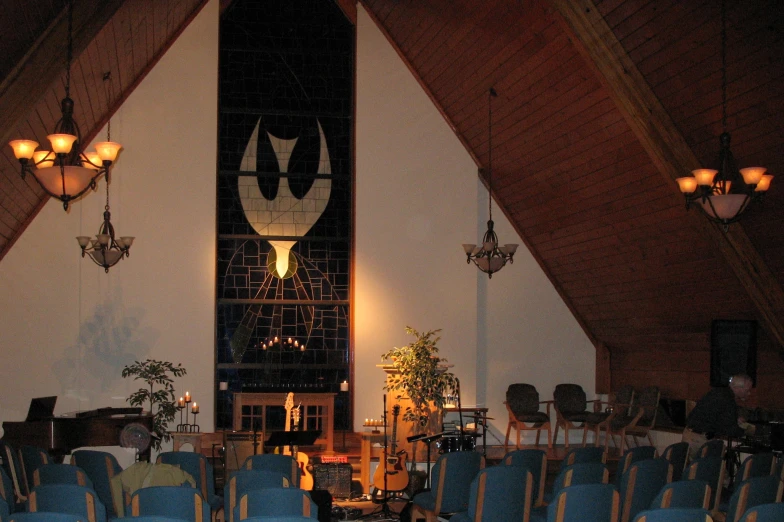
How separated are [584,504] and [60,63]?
5556mm

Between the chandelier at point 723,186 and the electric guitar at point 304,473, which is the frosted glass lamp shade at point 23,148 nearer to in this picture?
the electric guitar at point 304,473

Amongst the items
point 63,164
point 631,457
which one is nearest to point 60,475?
point 63,164

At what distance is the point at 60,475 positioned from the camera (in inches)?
203

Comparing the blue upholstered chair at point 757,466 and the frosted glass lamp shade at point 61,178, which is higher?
the frosted glass lamp shade at point 61,178

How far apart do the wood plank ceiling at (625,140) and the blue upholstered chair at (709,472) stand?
2.63 m

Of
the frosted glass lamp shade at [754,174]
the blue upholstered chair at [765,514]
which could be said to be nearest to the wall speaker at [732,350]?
the frosted glass lamp shade at [754,174]

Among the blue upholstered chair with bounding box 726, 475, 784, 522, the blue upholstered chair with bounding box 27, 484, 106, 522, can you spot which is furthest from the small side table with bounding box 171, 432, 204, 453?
the blue upholstered chair with bounding box 726, 475, 784, 522

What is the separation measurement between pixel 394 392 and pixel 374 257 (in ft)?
7.23

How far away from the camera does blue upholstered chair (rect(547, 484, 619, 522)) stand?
4.25 m

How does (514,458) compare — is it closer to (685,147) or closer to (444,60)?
(685,147)

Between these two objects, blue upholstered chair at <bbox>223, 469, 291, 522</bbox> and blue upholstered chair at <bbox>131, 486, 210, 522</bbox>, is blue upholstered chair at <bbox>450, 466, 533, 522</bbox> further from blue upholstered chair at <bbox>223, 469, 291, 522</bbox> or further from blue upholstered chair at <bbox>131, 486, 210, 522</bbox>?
blue upholstered chair at <bbox>131, 486, 210, 522</bbox>

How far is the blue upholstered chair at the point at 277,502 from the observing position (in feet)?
13.2

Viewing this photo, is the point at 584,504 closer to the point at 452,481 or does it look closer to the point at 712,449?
the point at 452,481

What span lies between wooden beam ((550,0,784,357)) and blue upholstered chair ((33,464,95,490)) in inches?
209
